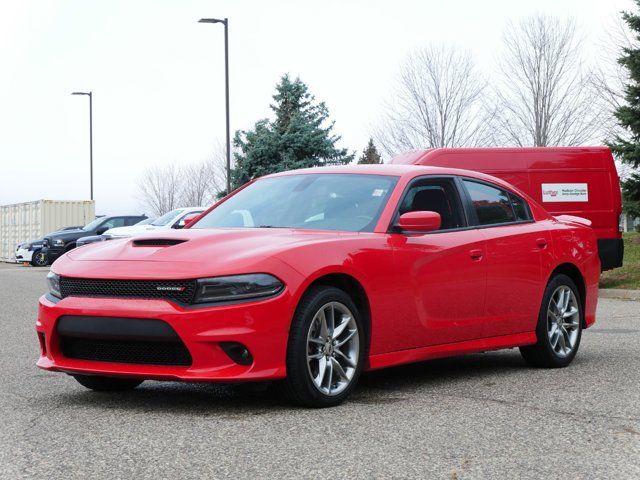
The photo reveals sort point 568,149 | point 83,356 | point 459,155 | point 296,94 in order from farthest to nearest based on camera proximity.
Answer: point 296,94 < point 568,149 < point 459,155 < point 83,356

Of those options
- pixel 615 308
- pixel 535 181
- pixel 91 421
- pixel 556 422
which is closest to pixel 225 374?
pixel 91 421

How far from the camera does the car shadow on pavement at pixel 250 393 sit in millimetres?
6508

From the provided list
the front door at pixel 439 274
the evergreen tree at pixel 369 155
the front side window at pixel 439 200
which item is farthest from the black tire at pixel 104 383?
the evergreen tree at pixel 369 155

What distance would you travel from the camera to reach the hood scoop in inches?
258

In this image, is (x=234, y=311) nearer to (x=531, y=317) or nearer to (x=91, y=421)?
(x=91, y=421)

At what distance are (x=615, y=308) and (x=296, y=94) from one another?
30.0 meters

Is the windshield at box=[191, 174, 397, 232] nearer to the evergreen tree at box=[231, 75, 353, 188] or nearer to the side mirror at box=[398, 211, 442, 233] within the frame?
the side mirror at box=[398, 211, 442, 233]

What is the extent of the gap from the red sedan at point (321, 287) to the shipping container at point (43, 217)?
38.9 m

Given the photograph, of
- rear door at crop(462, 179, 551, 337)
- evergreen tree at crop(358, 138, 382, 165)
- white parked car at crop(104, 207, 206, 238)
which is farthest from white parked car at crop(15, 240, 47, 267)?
evergreen tree at crop(358, 138, 382, 165)

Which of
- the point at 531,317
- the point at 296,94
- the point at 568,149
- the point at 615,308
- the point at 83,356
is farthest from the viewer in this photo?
the point at 296,94

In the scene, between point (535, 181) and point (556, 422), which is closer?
point (556, 422)

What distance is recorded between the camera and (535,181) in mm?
18062

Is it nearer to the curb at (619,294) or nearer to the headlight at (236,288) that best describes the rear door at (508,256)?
the headlight at (236,288)

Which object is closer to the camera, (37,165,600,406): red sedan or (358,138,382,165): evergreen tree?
(37,165,600,406): red sedan
